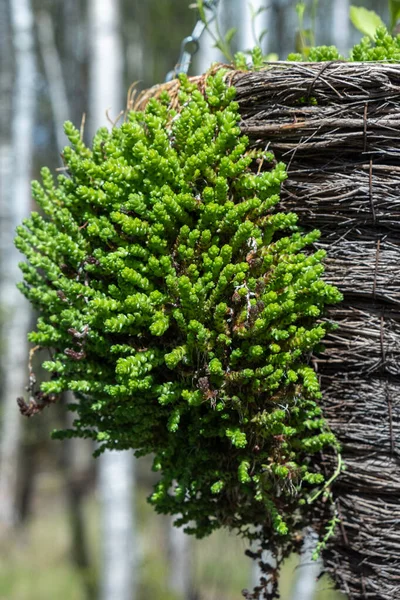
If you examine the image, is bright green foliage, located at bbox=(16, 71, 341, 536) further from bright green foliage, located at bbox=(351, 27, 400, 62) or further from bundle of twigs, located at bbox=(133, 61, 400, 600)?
bright green foliage, located at bbox=(351, 27, 400, 62)

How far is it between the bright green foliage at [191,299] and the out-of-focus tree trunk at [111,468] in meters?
2.61

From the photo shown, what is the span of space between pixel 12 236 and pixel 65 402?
2.22 m

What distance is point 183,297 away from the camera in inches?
36.7

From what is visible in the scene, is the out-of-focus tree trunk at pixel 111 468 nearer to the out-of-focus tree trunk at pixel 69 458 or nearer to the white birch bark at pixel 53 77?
the out-of-focus tree trunk at pixel 69 458

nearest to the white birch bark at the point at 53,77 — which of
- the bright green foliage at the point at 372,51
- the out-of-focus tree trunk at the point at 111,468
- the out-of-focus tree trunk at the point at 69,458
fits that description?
the out-of-focus tree trunk at the point at 69,458

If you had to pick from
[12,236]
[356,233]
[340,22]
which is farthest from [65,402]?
[356,233]

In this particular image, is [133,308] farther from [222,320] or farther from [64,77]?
[64,77]

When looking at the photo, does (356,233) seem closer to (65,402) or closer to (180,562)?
(180,562)

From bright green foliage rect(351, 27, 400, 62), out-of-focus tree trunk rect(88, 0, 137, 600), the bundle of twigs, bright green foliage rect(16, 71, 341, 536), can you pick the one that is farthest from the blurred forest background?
bright green foliage rect(351, 27, 400, 62)

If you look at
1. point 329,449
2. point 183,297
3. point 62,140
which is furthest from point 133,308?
point 62,140

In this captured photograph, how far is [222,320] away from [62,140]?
22.3ft

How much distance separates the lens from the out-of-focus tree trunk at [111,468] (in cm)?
359

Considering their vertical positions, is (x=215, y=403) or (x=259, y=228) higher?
(x=259, y=228)

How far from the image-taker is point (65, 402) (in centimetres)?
734
